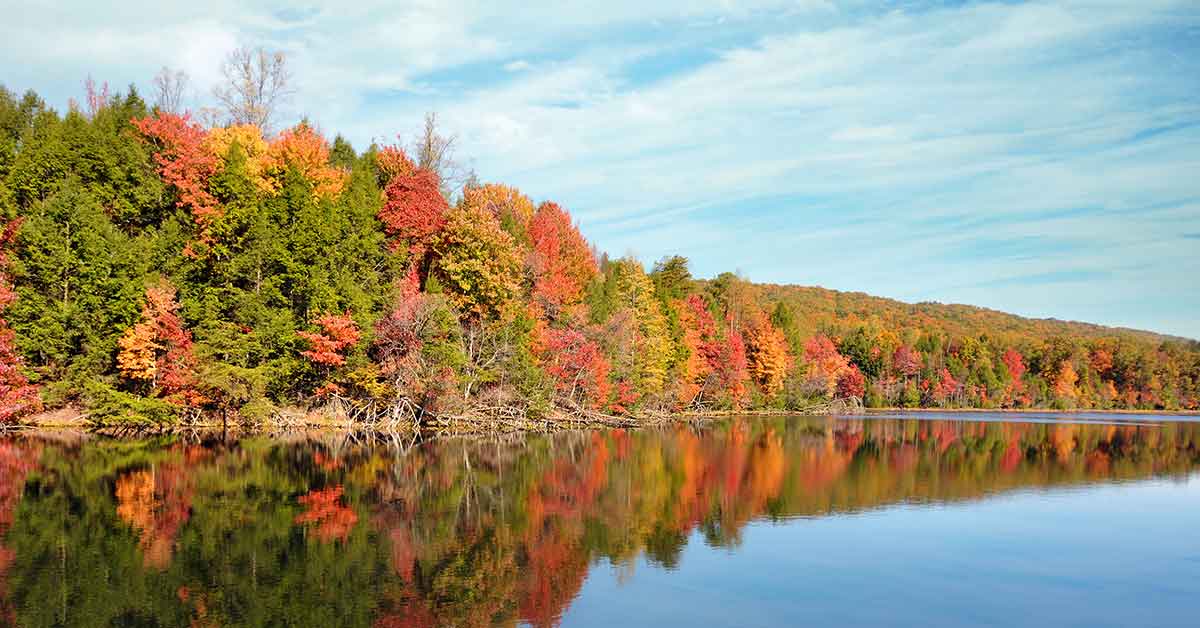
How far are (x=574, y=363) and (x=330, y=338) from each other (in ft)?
61.1

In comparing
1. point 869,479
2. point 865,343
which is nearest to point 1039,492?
point 869,479

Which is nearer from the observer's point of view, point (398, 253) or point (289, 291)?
point (289, 291)

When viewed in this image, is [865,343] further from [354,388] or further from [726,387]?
[354,388]

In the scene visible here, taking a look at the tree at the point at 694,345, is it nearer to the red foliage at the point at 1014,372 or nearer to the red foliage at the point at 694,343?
the red foliage at the point at 694,343

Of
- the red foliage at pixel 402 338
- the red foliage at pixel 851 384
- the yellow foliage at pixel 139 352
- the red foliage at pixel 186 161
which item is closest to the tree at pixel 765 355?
the red foliage at pixel 851 384

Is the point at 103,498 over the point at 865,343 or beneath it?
beneath

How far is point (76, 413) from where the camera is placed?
143 feet

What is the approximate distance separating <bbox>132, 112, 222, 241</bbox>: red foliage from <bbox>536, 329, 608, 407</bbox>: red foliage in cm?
2211

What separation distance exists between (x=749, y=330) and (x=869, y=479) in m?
63.2

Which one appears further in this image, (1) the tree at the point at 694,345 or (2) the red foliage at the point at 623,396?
(1) the tree at the point at 694,345

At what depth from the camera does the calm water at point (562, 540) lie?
15.2 m

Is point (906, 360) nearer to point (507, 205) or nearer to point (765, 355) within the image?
point (765, 355)

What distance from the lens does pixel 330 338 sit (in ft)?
153

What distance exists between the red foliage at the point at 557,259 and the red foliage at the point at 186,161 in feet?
69.8
